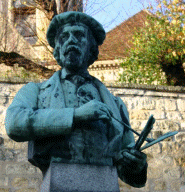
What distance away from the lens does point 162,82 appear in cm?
961

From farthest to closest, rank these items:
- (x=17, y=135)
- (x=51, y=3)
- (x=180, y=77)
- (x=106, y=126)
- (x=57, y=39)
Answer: (x=51, y=3)
(x=180, y=77)
(x=57, y=39)
(x=106, y=126)
(x=17, y=135)

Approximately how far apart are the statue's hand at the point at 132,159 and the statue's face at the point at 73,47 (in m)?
0.70

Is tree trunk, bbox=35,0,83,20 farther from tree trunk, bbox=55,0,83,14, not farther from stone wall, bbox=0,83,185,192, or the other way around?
stone wall, bbox=0,83,185,192

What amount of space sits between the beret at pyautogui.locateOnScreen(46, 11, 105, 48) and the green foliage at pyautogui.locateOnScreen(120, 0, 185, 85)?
6.43 meters

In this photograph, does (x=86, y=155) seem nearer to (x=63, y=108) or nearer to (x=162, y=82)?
(x=63, y=108)

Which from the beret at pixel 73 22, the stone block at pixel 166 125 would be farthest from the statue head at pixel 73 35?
the stone block at pixel 166 125

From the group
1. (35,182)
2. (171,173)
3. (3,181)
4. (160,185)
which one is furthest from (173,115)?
(3,181)

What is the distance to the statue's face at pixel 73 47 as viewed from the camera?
2.81 meters

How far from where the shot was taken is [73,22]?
2.89 m

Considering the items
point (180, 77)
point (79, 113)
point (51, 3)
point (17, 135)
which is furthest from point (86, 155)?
point (51, 3)

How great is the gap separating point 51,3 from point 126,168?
303 inches

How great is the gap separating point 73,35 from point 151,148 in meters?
3.84

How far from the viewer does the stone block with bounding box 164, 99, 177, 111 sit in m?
6.87

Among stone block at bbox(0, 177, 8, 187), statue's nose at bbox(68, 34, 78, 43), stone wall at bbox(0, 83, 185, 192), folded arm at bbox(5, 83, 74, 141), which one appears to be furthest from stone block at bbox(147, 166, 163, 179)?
folded arm at bbox(5, 83, 74, 141)
